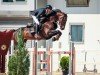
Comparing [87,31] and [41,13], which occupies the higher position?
[41,13]

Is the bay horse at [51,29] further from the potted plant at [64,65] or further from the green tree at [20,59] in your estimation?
the green tree at [20,59]

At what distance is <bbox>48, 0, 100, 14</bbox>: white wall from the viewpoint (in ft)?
79.3

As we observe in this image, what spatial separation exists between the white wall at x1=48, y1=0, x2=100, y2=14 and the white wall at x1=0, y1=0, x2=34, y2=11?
1.32 metres

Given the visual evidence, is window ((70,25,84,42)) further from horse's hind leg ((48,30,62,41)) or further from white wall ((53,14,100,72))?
horse's hind leg ((48,30,62,41))

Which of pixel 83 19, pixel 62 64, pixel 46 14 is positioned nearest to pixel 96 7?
pixel 83 19

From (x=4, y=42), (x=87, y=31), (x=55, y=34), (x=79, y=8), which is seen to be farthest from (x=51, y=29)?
(x=79, y=8)

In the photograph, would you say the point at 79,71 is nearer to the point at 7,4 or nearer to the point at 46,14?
the point at 7,4

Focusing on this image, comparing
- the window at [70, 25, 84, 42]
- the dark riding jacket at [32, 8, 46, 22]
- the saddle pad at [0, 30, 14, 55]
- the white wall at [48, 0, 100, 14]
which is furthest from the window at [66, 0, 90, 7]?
the saddle pad at [0, 30, 14, 55]

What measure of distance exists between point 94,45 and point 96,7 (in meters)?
2.32

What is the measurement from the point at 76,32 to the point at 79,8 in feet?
5.24

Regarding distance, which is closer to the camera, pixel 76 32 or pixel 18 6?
pixel 76 32

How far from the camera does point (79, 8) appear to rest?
79.9 ft

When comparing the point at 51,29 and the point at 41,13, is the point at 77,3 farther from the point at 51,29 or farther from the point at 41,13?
the point at 41,13

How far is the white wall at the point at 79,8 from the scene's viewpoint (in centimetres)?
2417
